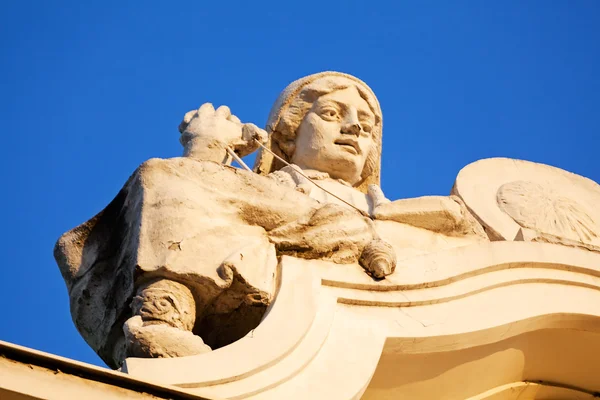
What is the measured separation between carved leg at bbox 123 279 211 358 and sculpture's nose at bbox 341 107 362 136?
2.66m

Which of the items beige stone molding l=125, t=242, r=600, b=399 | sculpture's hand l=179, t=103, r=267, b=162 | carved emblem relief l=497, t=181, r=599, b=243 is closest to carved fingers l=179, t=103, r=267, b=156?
sculpture's hand l=179, t=103, r=267, b=162

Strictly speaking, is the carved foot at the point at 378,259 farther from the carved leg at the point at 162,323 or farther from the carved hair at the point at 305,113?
the carved hair at the point at 305,113

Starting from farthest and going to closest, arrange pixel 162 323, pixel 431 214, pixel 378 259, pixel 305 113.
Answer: pixel 305 113 < pixel 431 214 < pixel 378 259 < pixel 162 323

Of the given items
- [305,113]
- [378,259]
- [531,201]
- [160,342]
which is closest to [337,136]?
[305,113]

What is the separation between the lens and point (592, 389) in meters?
7.38

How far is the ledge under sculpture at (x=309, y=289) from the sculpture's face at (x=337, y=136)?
1.14 ft

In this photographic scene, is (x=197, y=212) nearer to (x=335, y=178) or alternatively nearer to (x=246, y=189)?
(x=246, y=189)

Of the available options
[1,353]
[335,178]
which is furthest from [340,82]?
[1,353]

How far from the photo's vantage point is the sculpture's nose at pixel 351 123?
27.6 feet

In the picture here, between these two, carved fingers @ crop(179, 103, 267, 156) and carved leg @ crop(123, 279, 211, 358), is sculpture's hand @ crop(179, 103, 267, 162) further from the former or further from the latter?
carved leg @ crop(123, 279, 211, 358)

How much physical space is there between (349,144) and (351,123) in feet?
0.47

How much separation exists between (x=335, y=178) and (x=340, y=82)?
0.71 metres

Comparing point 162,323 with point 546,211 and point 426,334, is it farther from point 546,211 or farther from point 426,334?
point 546,211

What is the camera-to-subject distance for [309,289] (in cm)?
629
